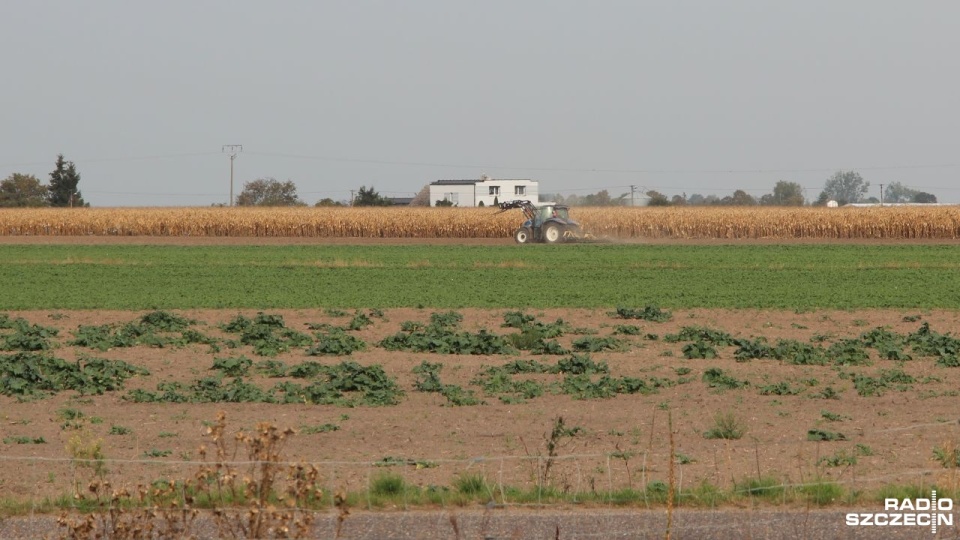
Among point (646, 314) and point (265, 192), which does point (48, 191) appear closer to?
point (265, 192)

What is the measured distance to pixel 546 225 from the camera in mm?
55719

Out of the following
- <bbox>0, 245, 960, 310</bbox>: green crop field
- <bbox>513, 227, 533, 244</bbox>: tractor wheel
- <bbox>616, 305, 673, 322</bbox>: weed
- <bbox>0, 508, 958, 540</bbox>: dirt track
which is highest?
<bbox>513, 227, 533, 244</bbox>: tractor wheel

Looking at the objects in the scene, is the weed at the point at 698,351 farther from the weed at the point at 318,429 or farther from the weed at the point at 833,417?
the weed at the point at 318,429

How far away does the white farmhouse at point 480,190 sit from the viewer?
123 metres

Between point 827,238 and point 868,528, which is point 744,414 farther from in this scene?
point 827,238

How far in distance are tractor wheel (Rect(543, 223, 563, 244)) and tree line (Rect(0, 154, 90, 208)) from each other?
70.0 m

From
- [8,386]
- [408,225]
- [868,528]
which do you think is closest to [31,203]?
[408,225]

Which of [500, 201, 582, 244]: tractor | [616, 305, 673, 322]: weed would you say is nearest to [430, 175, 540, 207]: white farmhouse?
[500, 201, 582, 244]: tractor

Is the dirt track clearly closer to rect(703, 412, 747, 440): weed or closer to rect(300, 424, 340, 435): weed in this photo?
rect(703, 412, 747, 440): weed

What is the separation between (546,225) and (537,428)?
4131cm

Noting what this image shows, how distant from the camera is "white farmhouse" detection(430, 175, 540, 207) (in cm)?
12281

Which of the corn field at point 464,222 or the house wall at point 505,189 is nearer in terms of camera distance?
the corn field at point 464,222

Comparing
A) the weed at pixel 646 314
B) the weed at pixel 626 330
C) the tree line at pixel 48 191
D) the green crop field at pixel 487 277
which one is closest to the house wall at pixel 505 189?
the tree line at pixel 48 191

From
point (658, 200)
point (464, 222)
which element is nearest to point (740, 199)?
point (658, 200)
